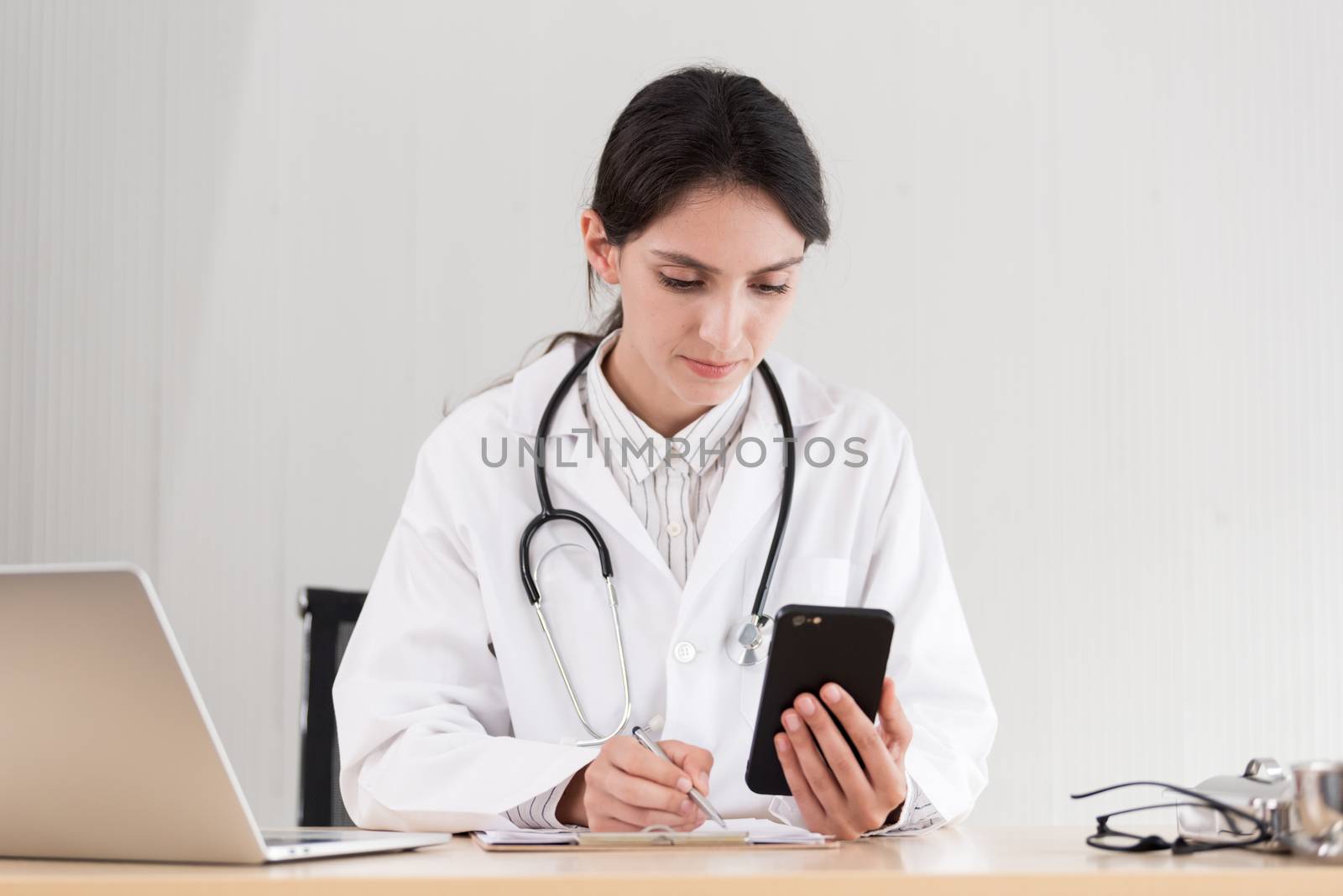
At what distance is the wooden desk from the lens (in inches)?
25.7

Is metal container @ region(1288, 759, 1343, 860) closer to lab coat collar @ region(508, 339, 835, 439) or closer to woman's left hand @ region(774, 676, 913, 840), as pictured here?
woman's left hand @ region(774, 676, 913, 840)

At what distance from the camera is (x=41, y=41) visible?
2244 millimetres

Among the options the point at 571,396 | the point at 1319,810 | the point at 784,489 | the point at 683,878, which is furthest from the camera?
the point at 571,396

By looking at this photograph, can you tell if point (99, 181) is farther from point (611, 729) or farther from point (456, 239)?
point (611, 729)

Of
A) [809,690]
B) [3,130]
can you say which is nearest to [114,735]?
[809,690]

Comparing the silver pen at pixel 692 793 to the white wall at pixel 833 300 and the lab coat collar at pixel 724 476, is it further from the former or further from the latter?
the white wall at pixel 833 300

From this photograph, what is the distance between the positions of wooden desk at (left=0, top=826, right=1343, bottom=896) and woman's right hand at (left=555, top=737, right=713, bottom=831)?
27cm

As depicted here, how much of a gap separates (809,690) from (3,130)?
6.69 ft

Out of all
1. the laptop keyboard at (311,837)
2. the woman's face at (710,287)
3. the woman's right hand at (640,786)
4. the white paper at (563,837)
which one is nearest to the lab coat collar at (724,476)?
the woman's face at (710,287)

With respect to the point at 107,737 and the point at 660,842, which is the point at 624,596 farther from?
the point at 107,737

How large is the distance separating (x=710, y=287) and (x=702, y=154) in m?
0.16

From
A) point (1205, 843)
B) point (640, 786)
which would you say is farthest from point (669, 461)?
point (1205, 843)

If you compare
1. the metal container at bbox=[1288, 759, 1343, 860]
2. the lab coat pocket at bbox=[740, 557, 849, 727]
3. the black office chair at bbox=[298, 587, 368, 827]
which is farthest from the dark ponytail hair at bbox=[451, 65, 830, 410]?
the metal container at bbox=[1288, 759, 1343, 860]

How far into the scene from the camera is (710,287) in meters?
1.38
